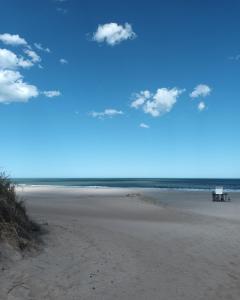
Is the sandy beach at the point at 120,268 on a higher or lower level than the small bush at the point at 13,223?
lower

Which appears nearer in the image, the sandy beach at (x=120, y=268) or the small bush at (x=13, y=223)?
the sandy beach at (x=120, y=268)

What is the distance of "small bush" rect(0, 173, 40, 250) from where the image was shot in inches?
311

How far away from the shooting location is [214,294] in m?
7.22

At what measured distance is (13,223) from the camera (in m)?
8.39

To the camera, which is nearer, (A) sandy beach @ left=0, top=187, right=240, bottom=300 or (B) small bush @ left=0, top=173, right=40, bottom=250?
(A) sandy beach @ left=0, top=187, right=240, bottom=300

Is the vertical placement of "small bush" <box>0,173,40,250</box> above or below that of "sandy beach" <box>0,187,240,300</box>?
above

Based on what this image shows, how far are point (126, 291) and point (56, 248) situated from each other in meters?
2.57

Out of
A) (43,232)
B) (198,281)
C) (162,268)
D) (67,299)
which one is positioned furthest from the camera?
(43,232)

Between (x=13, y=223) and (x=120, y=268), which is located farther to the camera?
(x=13, y=223)

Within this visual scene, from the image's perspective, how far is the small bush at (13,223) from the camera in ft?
25.9

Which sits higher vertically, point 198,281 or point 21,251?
point 21,251

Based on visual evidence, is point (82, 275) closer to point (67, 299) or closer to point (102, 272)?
point (102, 272)

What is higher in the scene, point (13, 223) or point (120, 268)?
point (13, 223)

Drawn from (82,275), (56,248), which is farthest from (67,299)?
(56,248)
